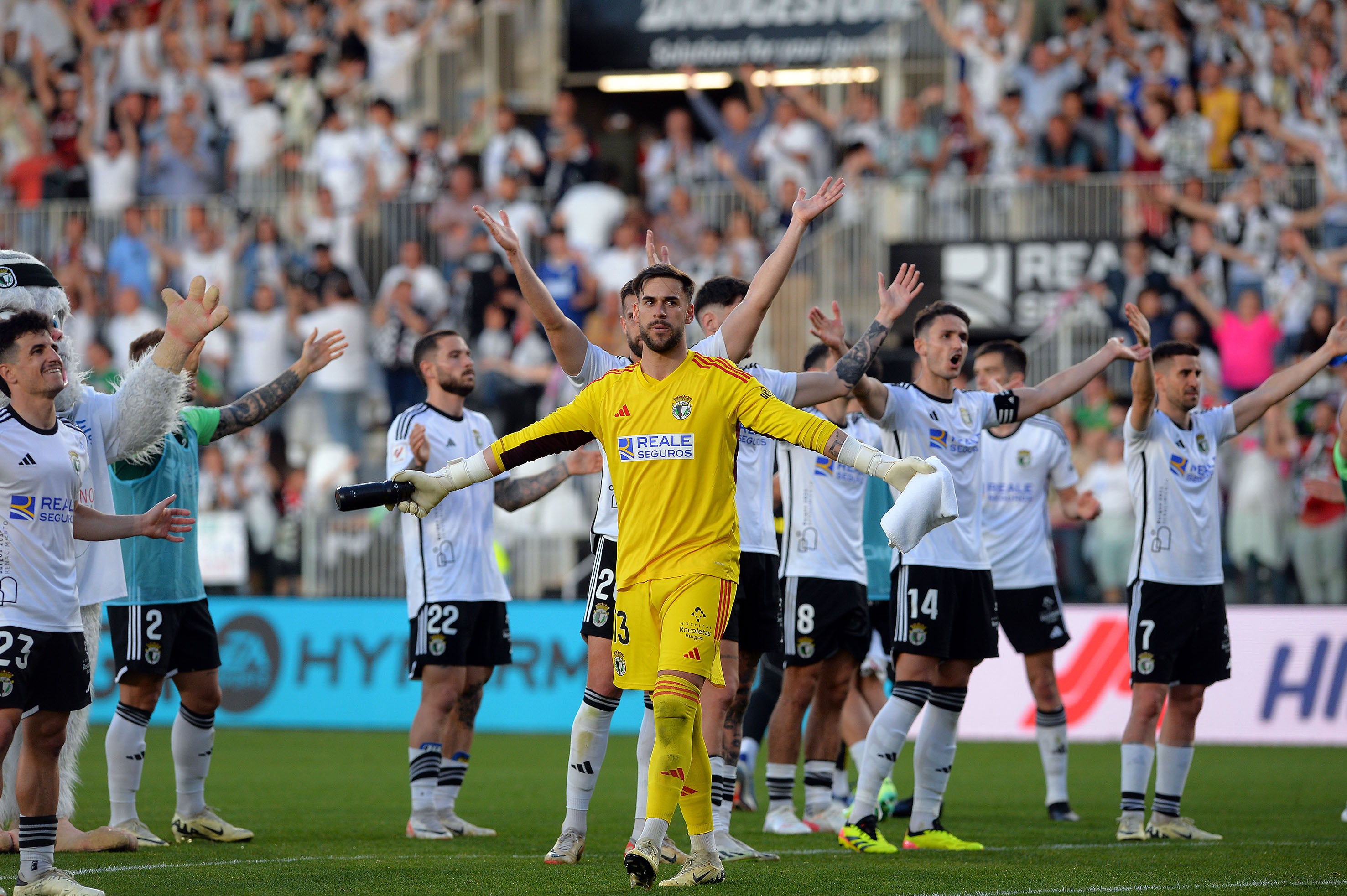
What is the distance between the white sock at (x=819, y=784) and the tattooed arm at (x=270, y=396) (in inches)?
153

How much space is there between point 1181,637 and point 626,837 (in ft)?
11.3

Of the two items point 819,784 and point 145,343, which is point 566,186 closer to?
point 145,343

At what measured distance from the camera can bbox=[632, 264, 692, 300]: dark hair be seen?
7152 mm

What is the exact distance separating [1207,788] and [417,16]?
18.7 m

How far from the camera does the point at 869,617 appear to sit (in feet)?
33.4

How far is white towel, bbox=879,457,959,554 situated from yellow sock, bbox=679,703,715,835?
130cm

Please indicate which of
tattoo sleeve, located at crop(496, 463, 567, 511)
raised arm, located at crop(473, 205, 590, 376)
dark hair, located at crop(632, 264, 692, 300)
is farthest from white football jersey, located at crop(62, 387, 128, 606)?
dark hair, located at crop(632, 264, 692, 300)

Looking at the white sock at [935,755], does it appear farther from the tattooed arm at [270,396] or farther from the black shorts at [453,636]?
the tattooed arm at [270,396]

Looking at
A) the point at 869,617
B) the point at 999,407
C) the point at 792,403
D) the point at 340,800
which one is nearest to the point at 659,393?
the point at 792,403

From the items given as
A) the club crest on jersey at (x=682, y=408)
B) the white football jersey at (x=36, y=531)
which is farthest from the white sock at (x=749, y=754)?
the white football jersey at (x=36, y=531)

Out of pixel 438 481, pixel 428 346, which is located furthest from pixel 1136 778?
pixel 428 346

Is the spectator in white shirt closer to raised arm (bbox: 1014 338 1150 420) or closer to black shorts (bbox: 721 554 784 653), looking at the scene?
raised arm (bbox: 1014 338 1150 420)

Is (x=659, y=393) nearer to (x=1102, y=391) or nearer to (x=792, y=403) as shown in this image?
(x=792, y=403)

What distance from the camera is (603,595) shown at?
26.5 ft
